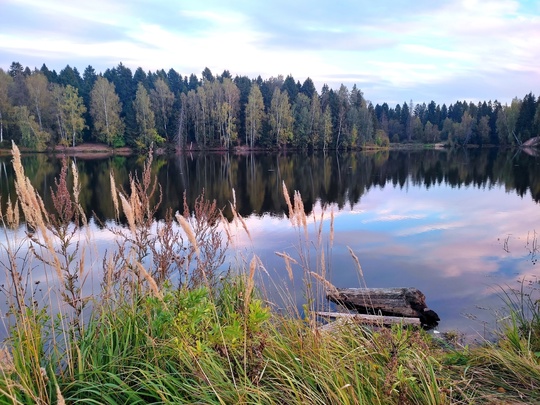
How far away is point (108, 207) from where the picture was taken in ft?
75.5

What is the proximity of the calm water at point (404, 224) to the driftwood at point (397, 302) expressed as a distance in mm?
398

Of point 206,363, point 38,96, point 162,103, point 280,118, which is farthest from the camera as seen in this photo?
point 162,103

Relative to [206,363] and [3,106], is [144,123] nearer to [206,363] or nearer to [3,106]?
[3,106]

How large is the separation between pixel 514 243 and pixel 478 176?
2587cm

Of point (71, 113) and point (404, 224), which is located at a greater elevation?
point (71, 113)

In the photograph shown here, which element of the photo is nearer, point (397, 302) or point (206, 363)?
point (206, 363)

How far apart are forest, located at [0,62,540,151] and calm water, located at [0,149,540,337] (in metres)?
34.2

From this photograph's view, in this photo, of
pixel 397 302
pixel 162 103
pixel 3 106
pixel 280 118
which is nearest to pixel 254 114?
pixel 280 118

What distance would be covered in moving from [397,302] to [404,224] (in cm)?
1072

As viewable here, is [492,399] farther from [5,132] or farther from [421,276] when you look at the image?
[5,132]

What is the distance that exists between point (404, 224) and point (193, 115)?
218 ft

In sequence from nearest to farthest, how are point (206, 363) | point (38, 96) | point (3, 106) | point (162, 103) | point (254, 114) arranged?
point (206, 363)
point (3, 106)
point (38, 96)
point (254, 114)
point (162, 103)

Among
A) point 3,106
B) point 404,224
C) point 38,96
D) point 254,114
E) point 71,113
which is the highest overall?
point 38,96

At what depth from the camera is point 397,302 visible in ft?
29.7
